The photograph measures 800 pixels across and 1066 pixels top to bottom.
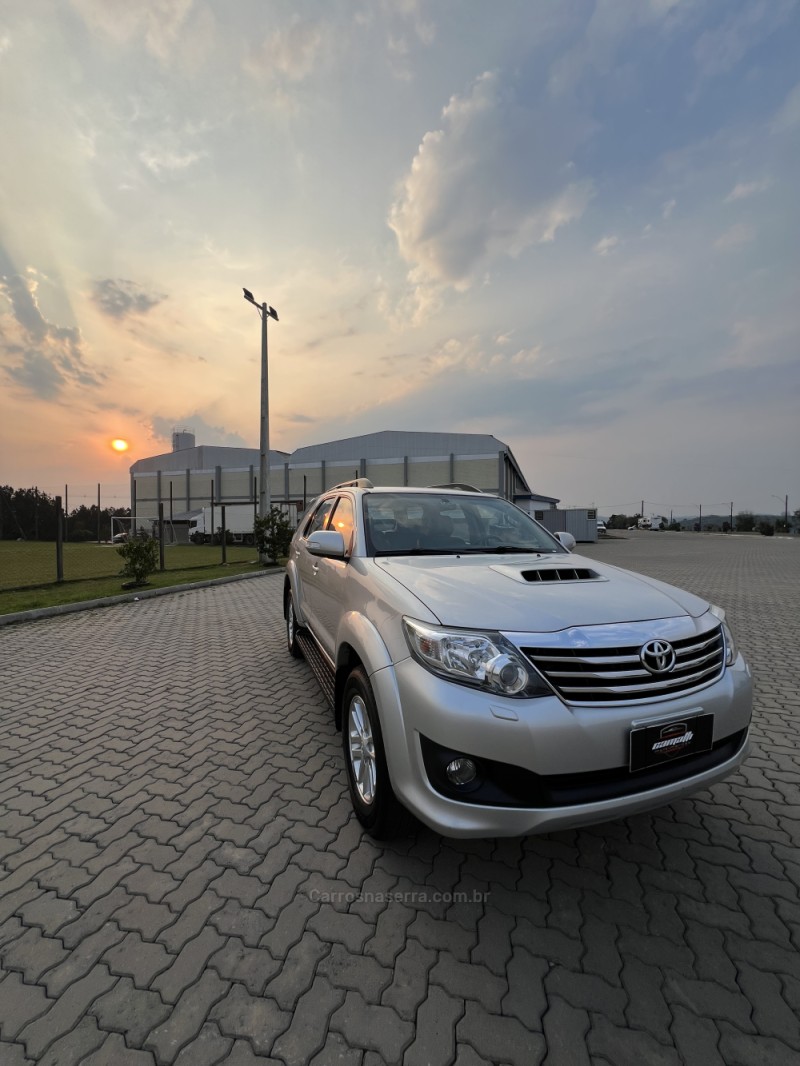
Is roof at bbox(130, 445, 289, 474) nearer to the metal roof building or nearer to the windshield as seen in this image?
the metal roof building

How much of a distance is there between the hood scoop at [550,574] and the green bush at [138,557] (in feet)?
32.3

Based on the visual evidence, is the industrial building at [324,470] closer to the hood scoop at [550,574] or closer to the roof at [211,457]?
the roof at [211,457]

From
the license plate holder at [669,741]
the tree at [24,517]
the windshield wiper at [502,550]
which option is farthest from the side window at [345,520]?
the tree at [24,517]

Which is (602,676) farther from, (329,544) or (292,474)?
(292,474)

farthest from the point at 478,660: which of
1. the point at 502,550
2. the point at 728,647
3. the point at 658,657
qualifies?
the point at 502,550

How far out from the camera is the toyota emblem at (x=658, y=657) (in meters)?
2.02

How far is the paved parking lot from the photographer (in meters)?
1.55

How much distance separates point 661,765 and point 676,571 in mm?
15630

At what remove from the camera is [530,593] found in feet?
7.70

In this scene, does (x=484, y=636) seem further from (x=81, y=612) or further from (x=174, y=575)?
(x=174, y=575)

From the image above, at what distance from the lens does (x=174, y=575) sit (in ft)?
43.5

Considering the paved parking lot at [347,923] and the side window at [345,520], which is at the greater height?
the side window at [345,520]

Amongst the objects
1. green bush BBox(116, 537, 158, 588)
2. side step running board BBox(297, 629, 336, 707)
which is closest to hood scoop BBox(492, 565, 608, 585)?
side step running board BBox(297, 629, 336, 707)

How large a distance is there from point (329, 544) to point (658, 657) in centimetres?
185
